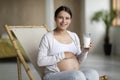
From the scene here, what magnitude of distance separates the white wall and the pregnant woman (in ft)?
21.0

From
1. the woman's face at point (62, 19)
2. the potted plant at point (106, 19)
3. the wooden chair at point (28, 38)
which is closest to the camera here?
the woman's face at point (62, 19)

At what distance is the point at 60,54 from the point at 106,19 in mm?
6191

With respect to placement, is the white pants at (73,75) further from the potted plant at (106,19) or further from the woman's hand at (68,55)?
the potted plant at (106,19)

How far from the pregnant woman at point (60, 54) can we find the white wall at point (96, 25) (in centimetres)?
639

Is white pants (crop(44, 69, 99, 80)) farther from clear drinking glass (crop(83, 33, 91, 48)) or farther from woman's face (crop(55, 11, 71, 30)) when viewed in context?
woman's face (crop(55, 11, 71, 30))

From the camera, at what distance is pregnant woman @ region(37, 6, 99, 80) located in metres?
2.07

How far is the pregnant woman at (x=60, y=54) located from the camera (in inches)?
81.7

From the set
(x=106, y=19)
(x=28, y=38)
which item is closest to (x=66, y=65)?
(x=28, y=38)

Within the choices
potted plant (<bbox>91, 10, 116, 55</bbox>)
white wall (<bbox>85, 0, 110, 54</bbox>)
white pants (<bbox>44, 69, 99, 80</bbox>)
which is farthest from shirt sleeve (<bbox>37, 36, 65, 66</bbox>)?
white wall (<bbox>85, 0, 110, 54</bbox>)

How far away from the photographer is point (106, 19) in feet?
26.6

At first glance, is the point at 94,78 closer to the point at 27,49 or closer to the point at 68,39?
the point at 68,39

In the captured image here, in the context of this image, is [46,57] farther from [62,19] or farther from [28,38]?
[28,38]

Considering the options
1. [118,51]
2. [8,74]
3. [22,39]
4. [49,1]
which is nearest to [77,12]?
[49,1]

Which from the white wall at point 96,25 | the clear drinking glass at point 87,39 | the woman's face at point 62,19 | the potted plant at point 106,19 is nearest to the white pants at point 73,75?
the clear drinking glass at point 87,39
